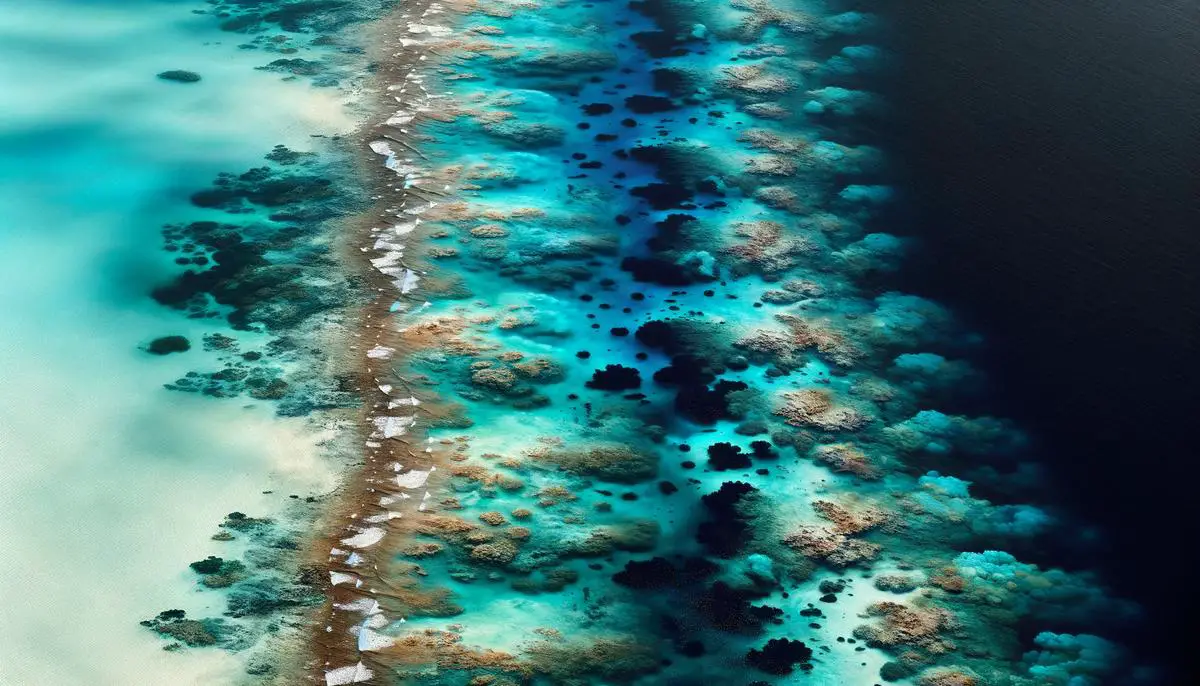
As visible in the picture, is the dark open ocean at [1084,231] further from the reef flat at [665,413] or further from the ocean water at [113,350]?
the ocean water at [113,350]

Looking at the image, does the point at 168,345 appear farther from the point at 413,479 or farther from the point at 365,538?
the point at 365,538

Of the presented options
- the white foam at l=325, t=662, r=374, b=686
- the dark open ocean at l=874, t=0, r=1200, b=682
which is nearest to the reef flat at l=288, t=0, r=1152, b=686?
the white foam at l=325, t=662, r=374, b=686

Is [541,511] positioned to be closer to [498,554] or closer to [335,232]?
[498,554]

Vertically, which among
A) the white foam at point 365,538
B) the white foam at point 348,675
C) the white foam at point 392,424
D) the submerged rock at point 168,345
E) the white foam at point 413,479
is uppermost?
the submerged rock at point 168,345

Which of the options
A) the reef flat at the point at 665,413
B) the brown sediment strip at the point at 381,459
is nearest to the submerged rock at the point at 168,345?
the brown sediment strip at the point at 381,459

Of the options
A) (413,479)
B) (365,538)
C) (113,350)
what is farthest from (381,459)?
(113,350)
